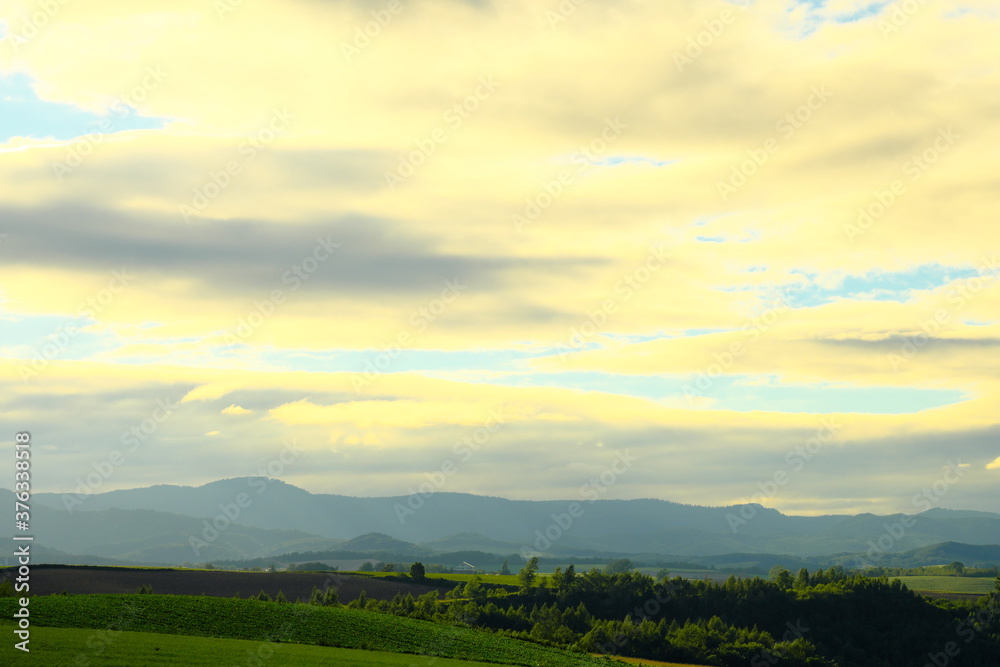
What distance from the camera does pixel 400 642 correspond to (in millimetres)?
69562

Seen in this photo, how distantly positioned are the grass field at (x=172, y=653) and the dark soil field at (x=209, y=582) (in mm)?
47836

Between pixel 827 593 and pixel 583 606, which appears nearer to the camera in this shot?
pixel 583 606

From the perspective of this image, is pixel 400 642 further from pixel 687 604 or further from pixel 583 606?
pixel 687 604

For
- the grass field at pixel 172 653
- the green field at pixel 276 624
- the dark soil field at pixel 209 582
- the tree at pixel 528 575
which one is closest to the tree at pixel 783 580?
the tree at pixel 528 575

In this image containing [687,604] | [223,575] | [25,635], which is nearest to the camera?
[25,635]

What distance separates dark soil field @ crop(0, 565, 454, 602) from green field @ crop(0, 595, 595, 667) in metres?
33.5

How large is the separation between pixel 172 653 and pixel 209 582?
79.6m

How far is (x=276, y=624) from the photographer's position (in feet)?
222

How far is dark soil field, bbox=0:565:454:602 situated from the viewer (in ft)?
337

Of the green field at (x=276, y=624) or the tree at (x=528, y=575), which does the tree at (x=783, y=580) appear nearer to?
the tree at (x=528, y=575)

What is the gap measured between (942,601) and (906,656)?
1395 inches

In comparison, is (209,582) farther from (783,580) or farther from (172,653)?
(783,580)

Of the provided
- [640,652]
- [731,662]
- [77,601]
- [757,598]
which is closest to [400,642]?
[77,601]

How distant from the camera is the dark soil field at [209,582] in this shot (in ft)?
337
